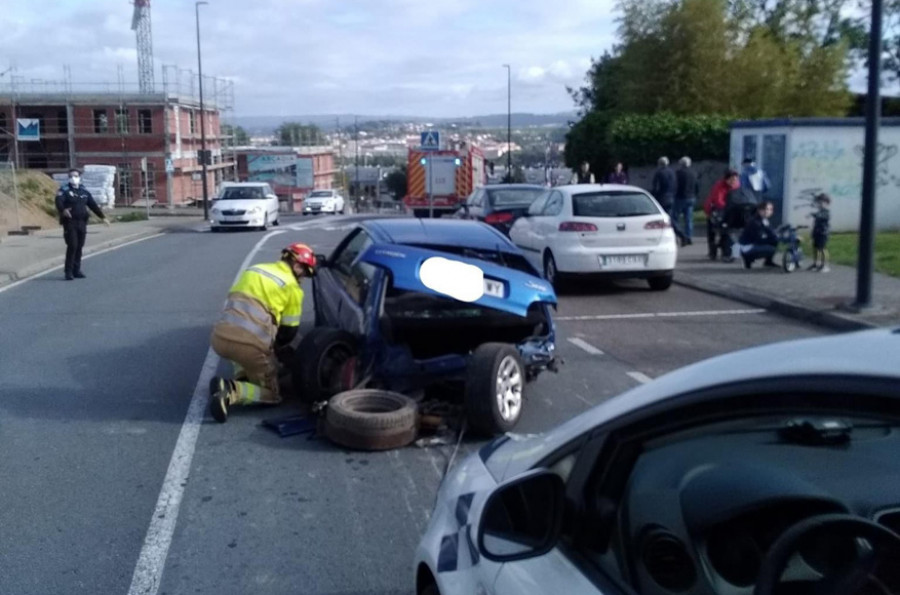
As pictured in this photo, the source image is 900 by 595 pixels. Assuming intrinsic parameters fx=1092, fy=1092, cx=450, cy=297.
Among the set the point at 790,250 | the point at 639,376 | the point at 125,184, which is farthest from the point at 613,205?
the point at 125,184

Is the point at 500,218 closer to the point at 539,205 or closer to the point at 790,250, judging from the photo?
the point at 539,205

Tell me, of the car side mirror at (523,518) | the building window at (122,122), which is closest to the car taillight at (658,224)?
the car side mirror at (523,518)

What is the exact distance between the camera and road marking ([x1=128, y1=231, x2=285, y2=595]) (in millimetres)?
5383

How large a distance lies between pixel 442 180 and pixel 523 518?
127 feet

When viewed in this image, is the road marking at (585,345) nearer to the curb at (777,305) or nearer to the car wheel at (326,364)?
the curb at (777,305)

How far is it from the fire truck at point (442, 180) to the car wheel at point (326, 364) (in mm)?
31994

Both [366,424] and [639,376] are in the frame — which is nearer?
[366,424]

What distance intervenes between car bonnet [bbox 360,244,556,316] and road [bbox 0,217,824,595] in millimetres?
929

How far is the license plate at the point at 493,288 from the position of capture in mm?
8250

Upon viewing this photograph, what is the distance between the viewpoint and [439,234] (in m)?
9.06

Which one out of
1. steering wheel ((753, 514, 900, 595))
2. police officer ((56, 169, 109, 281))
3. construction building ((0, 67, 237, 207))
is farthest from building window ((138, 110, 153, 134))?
steering wheel ((753, 514, 900, 595))

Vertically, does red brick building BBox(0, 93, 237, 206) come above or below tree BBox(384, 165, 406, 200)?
above

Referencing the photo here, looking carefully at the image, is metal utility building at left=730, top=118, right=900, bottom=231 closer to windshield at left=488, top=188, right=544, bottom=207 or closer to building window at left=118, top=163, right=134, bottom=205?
windshield at left=488, top=188, right=544, bottom=207

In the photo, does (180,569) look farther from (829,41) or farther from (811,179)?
(829,41)
